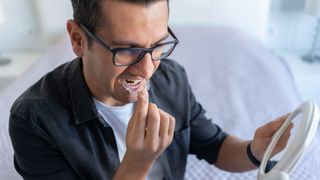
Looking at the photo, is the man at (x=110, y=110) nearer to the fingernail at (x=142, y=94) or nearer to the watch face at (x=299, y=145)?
the fingernail at (x=142, y=94)

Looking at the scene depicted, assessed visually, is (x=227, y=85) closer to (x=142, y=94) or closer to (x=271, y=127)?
(x=271, y=127)

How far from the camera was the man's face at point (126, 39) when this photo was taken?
611mm

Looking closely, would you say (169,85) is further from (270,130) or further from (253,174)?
(253,174)

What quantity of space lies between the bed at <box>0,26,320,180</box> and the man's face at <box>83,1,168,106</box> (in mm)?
478

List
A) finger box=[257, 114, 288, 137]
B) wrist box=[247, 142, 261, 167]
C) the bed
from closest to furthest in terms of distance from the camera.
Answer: finger box=[257, 114, 288, 137]
wrist box=[247, 142, 261, 167]
the bed

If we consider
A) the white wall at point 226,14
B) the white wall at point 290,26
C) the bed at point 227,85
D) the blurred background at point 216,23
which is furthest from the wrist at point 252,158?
the white wall at point 290,26

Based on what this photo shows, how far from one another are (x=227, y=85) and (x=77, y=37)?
3.01 ft

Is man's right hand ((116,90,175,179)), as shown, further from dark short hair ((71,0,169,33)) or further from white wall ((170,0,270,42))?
white wall ((170,0,270,42))

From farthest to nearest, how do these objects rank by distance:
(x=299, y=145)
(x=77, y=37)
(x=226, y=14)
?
(x=226, y=14) < (x=77, y=37) < (x=299, y=145)

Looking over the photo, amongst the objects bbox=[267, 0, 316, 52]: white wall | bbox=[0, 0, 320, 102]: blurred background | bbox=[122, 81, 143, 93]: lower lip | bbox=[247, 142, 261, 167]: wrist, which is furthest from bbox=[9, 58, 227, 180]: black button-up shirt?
bbox=[267, 0, 316, 52]: white wall

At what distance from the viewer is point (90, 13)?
0.64m

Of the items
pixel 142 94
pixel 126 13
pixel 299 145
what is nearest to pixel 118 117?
pixel 142 94

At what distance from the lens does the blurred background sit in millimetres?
1947

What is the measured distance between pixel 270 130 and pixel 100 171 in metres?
0.37
